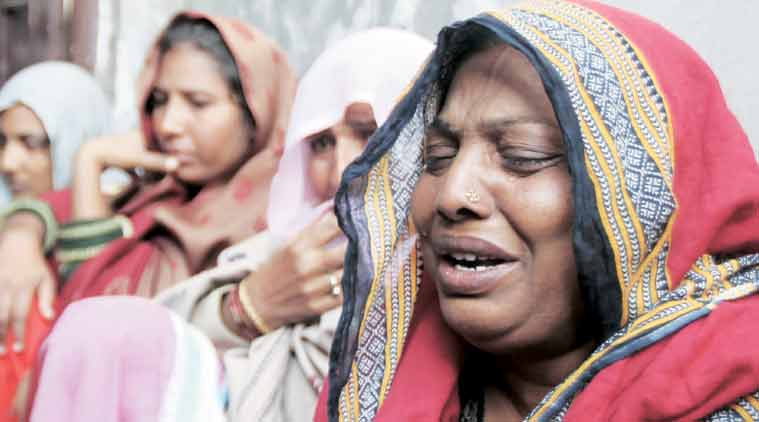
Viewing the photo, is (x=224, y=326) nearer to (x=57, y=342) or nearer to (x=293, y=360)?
(x=293, y=360)

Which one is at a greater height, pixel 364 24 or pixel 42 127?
pixel 364 24

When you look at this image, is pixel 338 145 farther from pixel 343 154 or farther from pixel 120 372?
pixel 120 372

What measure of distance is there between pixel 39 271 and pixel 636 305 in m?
1.64

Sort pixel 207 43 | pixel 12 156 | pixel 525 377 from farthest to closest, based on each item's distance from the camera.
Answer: pixel 12 156
pixel 207 43
pixel 525 377

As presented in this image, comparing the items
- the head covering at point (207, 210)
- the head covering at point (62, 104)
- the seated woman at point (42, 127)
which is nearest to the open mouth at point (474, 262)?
the head covering at point (207, 210)

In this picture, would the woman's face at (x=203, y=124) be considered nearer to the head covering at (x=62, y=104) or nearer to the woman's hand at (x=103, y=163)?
the woman's hand at (x=103, y=163)

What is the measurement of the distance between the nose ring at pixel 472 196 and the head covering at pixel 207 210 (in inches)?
45.2

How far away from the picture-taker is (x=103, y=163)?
2.81 m

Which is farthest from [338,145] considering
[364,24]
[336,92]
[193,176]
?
[364,24]

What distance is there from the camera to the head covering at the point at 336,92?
7.27 feet

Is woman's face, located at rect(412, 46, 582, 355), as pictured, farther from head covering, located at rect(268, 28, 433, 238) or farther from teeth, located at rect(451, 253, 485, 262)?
head covering, located at rect(268, 28, 433, 238)

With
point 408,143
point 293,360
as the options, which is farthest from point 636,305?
point 293,360

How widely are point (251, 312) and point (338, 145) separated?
1.25 feet

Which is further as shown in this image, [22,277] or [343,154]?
[22,277]
